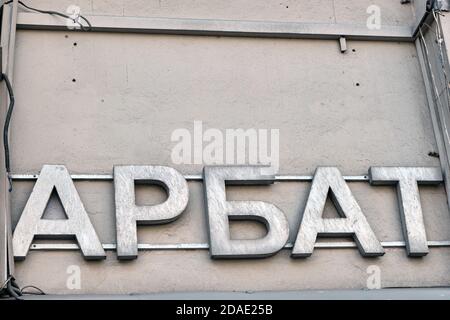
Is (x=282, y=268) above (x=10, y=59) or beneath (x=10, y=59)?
beneath

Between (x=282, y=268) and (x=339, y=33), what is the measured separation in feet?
7.40

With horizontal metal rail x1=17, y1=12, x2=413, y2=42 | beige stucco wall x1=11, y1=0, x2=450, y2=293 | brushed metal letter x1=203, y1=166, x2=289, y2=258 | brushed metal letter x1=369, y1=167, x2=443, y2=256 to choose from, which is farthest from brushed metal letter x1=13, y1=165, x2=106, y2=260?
brushed metal letter x1=369, y1=167, x2=443, y2=256

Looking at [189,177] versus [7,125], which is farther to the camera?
[189,177]

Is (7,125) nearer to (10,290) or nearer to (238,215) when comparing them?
(10,290)

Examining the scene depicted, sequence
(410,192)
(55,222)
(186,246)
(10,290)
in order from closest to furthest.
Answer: (10,290) < (55,222) < (186,246) < (410,192)

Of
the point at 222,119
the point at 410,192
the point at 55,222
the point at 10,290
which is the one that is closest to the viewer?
the point at 10,290

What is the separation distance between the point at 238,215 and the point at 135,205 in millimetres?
Result: 783

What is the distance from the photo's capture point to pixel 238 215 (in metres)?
5.94

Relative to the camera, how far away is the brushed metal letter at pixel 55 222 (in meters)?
5.64

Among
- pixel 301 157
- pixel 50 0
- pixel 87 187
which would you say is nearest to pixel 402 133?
pixel 301 157

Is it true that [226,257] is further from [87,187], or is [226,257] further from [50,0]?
[50,0]

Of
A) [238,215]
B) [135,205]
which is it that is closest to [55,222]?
[135,205]

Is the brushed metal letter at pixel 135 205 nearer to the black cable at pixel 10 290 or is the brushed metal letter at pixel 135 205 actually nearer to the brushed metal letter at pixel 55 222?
the brushed metal letter at pixel 55 222
